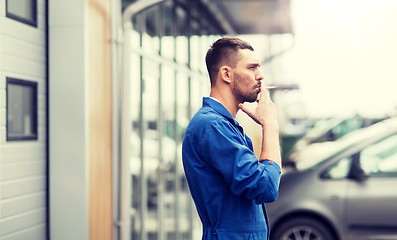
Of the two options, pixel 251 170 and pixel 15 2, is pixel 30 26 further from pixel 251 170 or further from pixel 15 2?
pixel 251 170

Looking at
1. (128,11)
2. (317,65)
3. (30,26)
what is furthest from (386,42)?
(30,26)

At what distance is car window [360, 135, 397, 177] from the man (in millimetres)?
4521

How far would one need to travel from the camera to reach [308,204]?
271 inches

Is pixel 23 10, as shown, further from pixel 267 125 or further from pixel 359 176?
pixel 359 176

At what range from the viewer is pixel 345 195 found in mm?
6734

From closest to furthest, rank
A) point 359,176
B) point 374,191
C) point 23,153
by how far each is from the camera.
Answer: point 23,153, point 374,191, point 359,176

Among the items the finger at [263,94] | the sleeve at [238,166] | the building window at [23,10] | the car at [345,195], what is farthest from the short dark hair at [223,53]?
the car at [345,195]

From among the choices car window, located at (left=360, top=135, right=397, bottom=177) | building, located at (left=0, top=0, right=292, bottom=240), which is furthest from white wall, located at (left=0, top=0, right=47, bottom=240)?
car window, located at (left=360, top=135, right=397, bottom=177)

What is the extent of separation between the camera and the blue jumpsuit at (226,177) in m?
2.34

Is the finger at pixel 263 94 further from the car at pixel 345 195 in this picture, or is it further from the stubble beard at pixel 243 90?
the car at pixel 345 195

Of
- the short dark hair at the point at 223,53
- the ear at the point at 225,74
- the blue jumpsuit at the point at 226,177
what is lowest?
the blue jumpsuit at the point at 226,177

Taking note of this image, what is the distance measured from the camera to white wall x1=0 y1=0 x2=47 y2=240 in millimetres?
3611

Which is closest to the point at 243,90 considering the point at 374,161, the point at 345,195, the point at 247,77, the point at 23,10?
the point at 247,77

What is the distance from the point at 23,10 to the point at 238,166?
2242 millimetres
